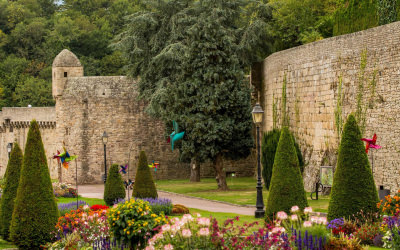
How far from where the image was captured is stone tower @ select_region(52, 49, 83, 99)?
40.6 metres

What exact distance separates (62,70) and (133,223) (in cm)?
2904

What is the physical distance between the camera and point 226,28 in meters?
32.9

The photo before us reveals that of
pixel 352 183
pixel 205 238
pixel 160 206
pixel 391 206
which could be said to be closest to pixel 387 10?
pixel 160 206

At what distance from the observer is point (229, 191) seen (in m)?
30.8

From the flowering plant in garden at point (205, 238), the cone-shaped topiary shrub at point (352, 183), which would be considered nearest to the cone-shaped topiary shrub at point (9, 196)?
the flowering plant in garden at point (205, 238)

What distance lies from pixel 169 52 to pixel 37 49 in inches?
1342

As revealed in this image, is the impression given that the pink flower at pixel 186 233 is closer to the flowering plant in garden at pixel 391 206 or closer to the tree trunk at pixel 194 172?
the flowering plant in garden at pixel 391 206

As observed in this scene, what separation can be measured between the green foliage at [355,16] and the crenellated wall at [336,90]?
9.22 feet

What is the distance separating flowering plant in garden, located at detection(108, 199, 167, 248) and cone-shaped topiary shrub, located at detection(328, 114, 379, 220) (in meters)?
3.63

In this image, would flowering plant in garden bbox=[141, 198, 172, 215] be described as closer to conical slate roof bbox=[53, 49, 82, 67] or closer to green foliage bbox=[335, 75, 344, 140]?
green foliage bbox=[335, 75, 344, 140]

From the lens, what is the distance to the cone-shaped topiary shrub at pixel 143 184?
75.7 feet

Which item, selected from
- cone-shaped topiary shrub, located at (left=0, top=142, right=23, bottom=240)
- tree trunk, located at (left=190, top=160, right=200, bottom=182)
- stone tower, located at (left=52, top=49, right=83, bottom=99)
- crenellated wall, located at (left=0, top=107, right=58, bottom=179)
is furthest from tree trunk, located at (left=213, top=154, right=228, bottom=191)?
crenellated wall, located at (left=0, top=107, right=58, bottom=179)

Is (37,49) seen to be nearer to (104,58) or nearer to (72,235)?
(104,58)

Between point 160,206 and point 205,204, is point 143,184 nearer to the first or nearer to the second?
point 160,206
